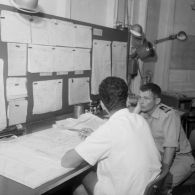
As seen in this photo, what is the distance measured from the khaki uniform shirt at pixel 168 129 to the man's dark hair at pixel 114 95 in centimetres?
77

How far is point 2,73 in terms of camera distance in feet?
6.00

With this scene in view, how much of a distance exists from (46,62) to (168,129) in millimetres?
1053

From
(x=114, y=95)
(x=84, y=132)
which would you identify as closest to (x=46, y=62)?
(x=84, y=132)

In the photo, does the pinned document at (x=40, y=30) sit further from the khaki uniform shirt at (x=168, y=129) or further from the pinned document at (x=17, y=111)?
the khaki uniform shirt at (x=168, y=129)

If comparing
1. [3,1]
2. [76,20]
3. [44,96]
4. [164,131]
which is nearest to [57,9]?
[76,20]

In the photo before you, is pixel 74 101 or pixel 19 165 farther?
pixel 74 101

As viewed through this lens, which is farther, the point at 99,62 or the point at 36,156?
the point at 99,62

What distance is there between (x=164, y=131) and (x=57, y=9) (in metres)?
1.30

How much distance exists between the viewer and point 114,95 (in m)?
1.47

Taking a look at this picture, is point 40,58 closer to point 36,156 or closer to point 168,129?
point 36,156

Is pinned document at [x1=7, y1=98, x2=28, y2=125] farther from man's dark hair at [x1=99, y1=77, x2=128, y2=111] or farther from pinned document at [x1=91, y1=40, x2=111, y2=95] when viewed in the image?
pinned document at [x1=91, y1=40, x2=111, y2=95]

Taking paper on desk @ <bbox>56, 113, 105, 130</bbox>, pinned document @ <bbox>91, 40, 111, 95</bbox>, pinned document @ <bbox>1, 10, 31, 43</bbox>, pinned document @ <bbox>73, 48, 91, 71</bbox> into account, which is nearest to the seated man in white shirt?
paper on desk @ <bbox>56, 113, 105, 130</bbox>

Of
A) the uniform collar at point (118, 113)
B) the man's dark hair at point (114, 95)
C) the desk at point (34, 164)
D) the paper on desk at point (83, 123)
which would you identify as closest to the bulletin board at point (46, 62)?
the paper on desk at point (83, 123)

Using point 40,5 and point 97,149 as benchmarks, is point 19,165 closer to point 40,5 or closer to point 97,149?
point 97,149
